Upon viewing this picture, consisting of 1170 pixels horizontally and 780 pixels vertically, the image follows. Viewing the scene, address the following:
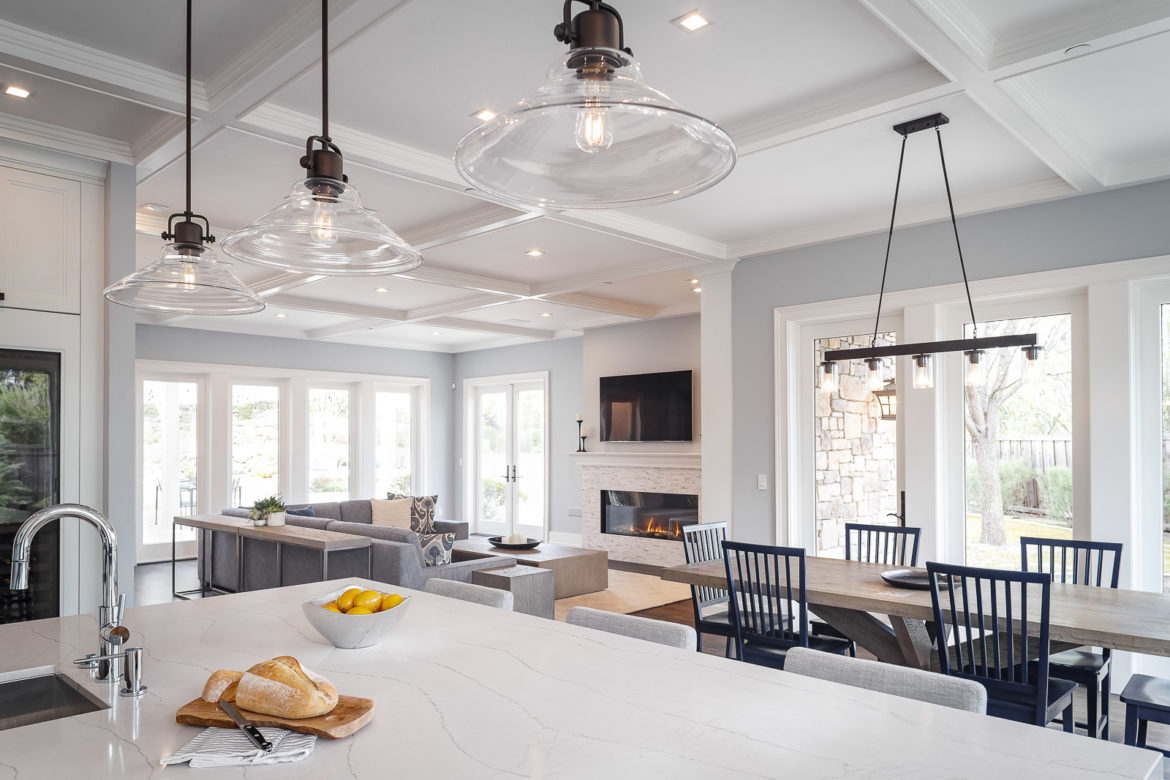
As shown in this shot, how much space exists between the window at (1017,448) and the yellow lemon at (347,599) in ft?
12.5

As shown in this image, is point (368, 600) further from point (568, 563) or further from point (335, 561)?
point (568, 563)

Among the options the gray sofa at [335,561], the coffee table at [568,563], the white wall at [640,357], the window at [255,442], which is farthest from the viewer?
the window at [255,442]

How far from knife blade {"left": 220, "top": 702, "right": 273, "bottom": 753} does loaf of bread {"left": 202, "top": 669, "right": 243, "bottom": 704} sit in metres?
0.03

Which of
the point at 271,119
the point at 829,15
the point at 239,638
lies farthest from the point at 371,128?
A: the point at 239,638

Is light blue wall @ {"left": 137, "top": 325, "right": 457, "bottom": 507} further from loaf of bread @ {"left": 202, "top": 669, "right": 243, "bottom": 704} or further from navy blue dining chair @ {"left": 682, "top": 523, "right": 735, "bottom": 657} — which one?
loaf of bread @ {"left": 202, "top": 669, "right": 243, "bottom": 704}

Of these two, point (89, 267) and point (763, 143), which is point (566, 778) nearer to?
point (763, 143)

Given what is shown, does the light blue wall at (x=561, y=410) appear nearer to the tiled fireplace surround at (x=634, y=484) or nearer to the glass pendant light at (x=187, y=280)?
the tiled fireplace surround at (x=634, y=484)

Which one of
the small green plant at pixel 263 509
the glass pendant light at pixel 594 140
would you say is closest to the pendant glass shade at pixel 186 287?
the glass pendant light at pixel 594 140

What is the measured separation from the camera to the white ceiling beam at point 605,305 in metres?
7.41

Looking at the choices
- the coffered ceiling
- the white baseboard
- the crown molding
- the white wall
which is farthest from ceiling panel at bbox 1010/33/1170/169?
the white baseboard

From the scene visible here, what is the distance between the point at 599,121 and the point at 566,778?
39.3 inches

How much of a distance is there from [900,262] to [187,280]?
4111 mm

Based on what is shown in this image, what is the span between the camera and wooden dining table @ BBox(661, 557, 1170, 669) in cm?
→ 243

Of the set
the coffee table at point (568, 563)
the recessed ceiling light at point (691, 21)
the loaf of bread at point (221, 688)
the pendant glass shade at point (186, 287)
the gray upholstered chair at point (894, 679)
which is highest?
the recessed ceiling light at point (691, 21)
